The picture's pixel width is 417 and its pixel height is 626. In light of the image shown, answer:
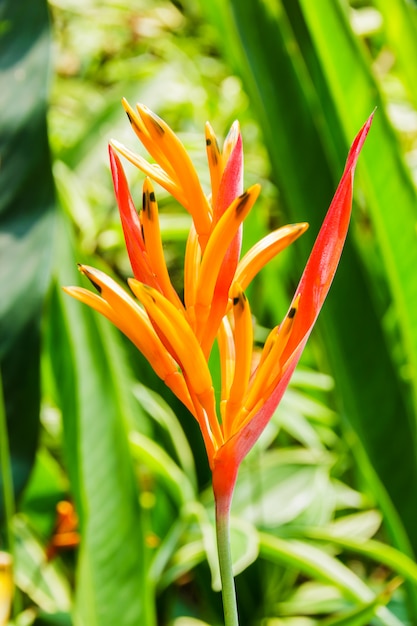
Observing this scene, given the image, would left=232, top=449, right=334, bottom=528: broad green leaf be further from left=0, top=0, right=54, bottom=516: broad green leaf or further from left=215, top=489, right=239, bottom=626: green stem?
left=215, top=489, right=239, bottom=626: green stem

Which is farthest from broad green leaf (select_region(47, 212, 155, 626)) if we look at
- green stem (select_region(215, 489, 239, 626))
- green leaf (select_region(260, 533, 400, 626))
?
green stem (select_region(215, 489, 239, 626))

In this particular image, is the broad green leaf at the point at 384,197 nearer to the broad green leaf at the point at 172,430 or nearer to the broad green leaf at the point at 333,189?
the broad green leaf at the point at 333,189

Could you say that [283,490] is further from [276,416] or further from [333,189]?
[333,189]

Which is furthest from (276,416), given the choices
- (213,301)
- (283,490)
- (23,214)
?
(213,301)

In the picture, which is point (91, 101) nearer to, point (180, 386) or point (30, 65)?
point (30, 65)

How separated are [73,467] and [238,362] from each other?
1.26 ft

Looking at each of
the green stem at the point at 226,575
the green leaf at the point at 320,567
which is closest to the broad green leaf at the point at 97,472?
the green leaf at the point at 320,567

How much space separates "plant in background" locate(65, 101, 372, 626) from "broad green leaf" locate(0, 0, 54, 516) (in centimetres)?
38

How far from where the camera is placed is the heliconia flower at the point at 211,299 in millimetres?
262

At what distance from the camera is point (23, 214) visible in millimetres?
665

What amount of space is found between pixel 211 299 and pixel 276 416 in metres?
0.53

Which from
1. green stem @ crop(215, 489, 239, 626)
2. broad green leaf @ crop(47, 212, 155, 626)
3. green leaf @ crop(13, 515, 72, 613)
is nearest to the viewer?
green stem @ crop(215, 489, 239, 626)

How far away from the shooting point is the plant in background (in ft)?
0.86

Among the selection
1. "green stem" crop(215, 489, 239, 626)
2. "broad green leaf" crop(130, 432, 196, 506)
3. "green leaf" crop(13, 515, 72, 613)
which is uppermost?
"green stem" crop(215, 489, 239, 626)
